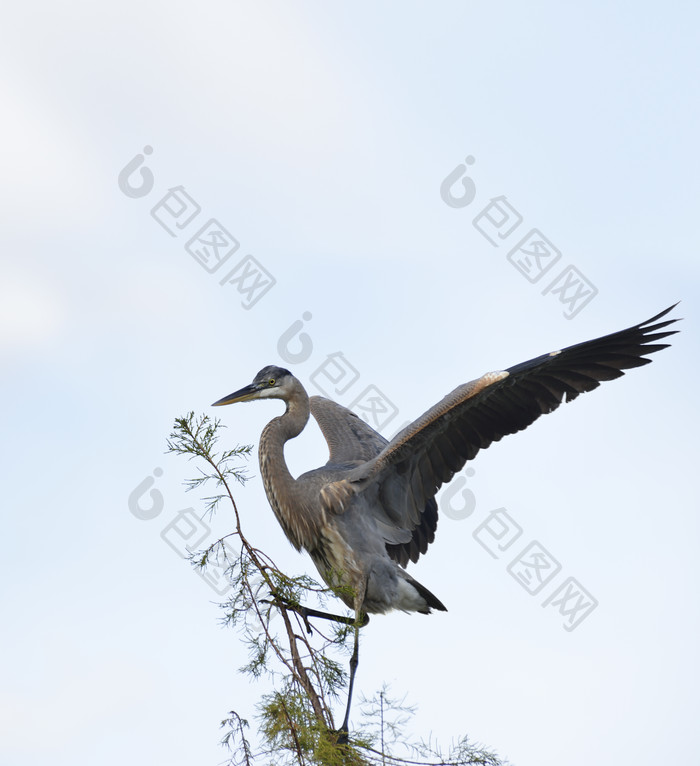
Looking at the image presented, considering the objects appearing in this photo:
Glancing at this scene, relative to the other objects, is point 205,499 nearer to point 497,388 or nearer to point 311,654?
point 311,654

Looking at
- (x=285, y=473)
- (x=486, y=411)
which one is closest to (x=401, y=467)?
(x=486, y=411)

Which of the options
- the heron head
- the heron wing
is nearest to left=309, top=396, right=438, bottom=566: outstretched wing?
the heron wing

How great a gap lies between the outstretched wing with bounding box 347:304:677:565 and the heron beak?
1.00 meters

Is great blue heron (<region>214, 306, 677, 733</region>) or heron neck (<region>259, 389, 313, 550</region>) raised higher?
heron neck (<region>259, 389, 313, 550</region>)

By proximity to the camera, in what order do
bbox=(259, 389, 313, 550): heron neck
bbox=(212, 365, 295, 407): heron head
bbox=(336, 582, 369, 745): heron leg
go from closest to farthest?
bbox=(336, 582, 369, 745): heron leg
bbox=(259, 389, 313, 550): heron neck
bbox=(212, 365, 295, 407): heron head

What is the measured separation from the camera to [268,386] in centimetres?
760

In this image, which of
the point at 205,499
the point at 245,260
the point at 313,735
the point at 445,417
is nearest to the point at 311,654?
the point at 313,735

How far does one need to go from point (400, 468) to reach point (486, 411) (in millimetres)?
772

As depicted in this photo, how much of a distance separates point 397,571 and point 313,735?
278cm

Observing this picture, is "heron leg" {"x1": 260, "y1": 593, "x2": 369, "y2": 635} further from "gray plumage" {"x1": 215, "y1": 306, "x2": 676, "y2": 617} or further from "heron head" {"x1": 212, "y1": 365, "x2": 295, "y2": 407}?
"heron head" {"x1": 212, "y1": 365, "x2": 295, "y2": 407}

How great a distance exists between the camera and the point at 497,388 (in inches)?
268

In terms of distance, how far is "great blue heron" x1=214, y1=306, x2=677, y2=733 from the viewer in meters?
6.77

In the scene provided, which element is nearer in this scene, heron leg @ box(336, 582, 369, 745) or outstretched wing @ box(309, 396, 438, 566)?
heron leg @ box(336, 582, 369, 745)

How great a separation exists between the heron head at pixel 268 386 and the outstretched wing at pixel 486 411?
0.87m
